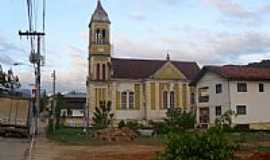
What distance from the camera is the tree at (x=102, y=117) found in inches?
2340

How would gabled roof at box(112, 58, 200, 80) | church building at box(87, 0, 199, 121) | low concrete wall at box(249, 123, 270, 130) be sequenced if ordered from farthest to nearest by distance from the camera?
gabled roof at box(112, 58, 200, 80)
church building at box(87, 0, 199, 121)
low concrete wall at box(249, 123, 270, 130)

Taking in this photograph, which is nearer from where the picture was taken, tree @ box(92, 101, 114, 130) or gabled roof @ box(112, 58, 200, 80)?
tree @ box(92, 101, 114, 130)

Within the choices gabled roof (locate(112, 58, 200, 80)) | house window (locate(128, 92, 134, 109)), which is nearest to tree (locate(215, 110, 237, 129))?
house window (locate(128, 92, 134, 109))

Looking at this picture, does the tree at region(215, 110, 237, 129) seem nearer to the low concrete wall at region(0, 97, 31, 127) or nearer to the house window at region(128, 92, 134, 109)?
the low concrete wall at region(0, 97, 31, 127)

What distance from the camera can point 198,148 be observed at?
11.9m

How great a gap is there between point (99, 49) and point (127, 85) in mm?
6750

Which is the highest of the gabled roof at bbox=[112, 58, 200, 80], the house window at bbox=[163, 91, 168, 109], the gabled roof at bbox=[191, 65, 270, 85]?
the gabled roof at bbox=[112, 58, 200, 80]

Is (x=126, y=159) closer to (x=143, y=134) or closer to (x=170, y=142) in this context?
(x=170, y=142)

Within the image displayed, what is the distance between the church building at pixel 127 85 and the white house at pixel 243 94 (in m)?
19.2

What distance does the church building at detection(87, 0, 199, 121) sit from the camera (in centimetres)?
7638

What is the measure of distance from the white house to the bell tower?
22206mm

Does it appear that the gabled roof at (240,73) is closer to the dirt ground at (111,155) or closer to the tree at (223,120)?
the dirt ground at (111,155)

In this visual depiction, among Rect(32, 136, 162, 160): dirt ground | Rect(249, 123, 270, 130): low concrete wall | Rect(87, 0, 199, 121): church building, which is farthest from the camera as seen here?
Rect(87, 0, 199, 121): church building

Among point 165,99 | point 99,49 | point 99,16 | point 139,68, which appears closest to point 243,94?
point 165,99
